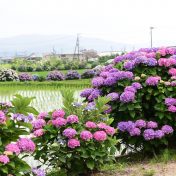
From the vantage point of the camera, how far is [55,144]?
4.83 meters

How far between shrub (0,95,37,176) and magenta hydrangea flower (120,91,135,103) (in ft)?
6.32

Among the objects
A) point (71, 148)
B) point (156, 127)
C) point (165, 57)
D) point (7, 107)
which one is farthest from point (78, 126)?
point (165, 57)

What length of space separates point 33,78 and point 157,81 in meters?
19.1

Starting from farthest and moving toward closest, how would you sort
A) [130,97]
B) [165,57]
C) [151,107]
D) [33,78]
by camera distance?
1. [33,78]
2. [165,57]
3. [151,107]
4. [130,97]

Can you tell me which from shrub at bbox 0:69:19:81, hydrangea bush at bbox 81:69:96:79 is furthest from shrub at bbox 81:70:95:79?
shrub at bbox 0:69:19:81

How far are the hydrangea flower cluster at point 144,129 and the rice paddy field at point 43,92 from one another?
5.17 metres

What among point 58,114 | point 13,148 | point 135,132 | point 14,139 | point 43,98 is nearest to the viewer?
point 13,148

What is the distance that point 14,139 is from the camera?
3947mm

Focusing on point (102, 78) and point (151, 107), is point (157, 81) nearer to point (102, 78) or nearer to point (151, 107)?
point (151, 107)

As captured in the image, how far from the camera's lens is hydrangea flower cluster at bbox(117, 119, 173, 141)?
584 cm

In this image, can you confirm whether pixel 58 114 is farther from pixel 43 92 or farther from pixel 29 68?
pixel 29 68

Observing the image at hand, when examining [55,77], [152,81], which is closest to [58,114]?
[152,81]

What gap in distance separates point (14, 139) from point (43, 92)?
46.7 feet

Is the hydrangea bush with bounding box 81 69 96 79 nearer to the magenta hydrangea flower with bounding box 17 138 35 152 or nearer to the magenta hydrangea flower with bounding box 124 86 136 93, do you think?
the magenta hydrangea flower with bounding box 124 86 136 93
